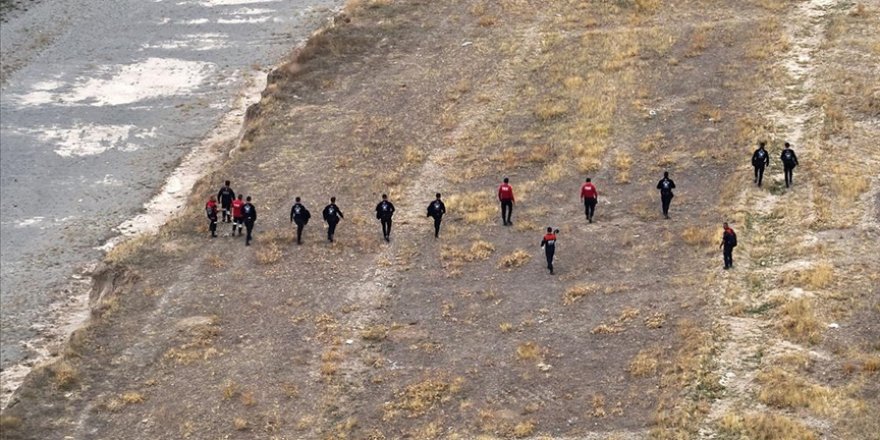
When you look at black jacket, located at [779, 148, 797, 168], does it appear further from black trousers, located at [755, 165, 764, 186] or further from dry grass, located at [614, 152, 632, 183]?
dry grass, located at [614, 152, 632, 183]

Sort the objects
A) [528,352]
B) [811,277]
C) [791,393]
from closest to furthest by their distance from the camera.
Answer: [791,393] → [528,352] → [811,277]

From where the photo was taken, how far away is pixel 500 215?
1860 inches

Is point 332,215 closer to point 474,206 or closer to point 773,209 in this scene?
point 474,206

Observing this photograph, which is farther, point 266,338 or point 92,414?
point 266,338

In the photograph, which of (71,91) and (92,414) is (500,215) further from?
(71,91)

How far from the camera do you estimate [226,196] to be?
157ft

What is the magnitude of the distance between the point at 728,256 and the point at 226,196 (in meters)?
18.1

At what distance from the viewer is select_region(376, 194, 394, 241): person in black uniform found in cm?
4475

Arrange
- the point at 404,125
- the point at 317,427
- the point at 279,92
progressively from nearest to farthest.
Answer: the point at 317,427 < the point at 404,125 < the point at 279,92

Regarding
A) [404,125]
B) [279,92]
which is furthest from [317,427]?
[279,92]

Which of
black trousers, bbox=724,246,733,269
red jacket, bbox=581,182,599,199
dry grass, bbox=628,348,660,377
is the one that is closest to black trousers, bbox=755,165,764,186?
red jacket, bbox=581,182,599,199

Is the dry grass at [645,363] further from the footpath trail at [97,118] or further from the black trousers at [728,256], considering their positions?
the footpath trail at [97,118]

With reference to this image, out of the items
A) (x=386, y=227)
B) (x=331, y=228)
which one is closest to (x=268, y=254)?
(x=331, y=228)

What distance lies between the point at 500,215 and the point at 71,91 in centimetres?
2903
